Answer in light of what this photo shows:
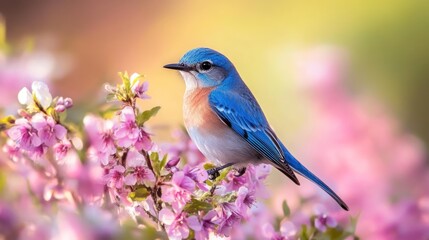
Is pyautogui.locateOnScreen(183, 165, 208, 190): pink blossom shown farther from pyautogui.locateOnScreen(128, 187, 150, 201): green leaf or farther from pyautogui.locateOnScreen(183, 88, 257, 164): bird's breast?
pyautogui.locateOnScreen(183, 88, 257, 164): bird's breast

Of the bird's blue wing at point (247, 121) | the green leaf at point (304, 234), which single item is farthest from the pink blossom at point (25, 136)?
the bird's blue wing at point (247, 121)

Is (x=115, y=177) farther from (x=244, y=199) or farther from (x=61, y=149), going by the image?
(x=244, y=199)

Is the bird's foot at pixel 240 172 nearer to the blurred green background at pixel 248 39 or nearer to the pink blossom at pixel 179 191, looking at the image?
the pink blossom at pixel 179 191

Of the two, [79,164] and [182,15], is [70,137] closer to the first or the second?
[79,164]

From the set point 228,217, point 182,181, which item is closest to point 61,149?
point 182,181

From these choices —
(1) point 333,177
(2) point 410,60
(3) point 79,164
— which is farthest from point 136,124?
(2) point 410,60

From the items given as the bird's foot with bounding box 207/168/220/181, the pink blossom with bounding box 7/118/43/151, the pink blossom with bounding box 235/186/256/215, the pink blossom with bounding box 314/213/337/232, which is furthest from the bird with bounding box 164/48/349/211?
the pink blossom with bounding box 7/118/43/151
